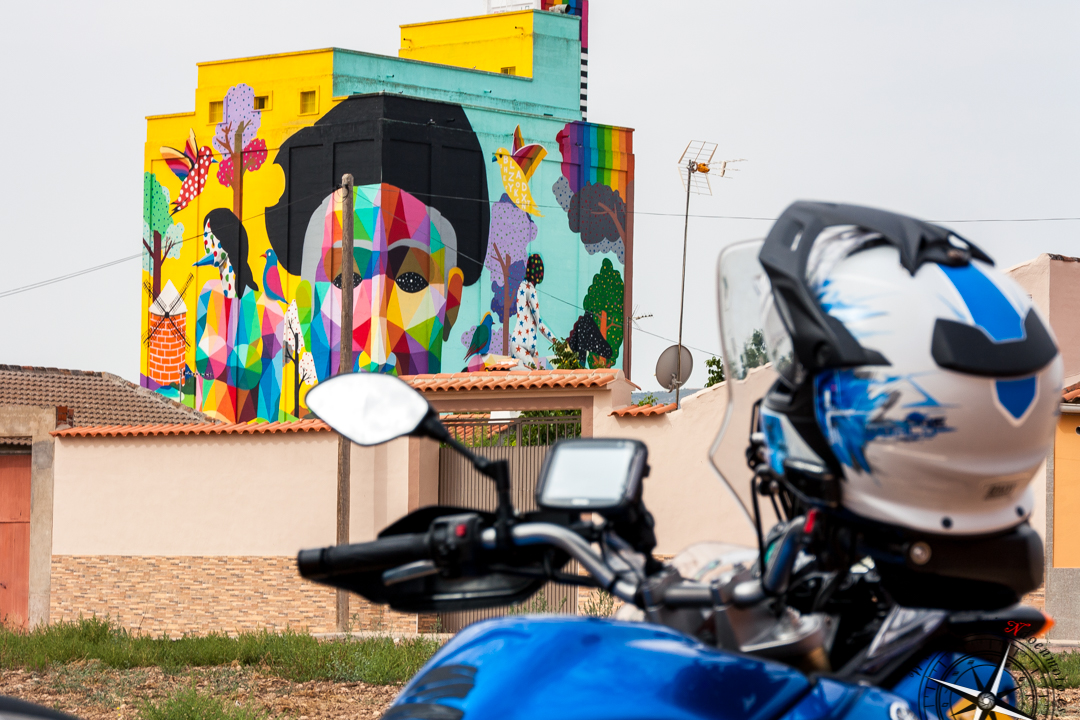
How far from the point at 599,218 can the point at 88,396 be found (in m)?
18.4

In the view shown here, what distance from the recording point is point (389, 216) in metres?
32.0

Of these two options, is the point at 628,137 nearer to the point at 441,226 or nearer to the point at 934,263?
the point at 441,226

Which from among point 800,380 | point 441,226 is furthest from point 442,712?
point 441,226

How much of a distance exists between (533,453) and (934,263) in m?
11.6

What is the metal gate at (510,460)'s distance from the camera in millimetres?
12688

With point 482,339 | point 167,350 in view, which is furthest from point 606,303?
point 167,350

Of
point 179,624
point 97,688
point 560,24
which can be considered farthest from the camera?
point 560,24

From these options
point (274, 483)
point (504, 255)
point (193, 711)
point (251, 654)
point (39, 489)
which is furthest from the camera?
point (504, 255)

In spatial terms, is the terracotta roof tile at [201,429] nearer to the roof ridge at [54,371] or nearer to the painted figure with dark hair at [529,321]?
the roof ridge at [54,371]

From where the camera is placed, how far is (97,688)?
8.71 m

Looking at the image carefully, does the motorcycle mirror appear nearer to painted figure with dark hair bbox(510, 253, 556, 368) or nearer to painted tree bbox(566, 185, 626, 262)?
painted figure with dark hair bbox(510, 253, 556, 368)

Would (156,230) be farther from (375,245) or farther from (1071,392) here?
(1071,392)

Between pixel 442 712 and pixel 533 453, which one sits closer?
pixel 442 712

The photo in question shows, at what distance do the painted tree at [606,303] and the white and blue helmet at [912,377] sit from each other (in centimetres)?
3326
